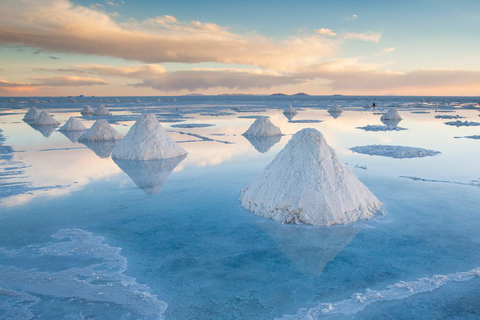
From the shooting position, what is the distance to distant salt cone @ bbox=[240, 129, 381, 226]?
6559 millimetres

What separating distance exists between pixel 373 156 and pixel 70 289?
12381mm

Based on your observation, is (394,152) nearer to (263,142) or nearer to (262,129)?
(263,142)

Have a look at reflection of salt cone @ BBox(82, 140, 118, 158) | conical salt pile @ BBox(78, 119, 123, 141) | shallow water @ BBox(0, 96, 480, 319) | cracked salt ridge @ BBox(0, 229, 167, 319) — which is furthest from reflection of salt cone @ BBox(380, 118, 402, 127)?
cracked salt ridge @ BBox(0, 229, 167, 319)

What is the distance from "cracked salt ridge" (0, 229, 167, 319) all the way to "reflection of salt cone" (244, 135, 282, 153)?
35.0 feet

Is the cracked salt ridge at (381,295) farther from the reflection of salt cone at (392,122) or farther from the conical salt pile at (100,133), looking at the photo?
the reflection of salt cone at (392,122)

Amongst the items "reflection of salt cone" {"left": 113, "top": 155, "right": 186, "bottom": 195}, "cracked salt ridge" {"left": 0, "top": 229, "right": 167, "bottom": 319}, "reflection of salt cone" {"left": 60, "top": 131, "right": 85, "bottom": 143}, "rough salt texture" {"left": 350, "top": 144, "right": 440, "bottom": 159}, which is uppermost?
"rough salt texture" {"left": 350, "top": 144, "right": 440, "bottom": 159}

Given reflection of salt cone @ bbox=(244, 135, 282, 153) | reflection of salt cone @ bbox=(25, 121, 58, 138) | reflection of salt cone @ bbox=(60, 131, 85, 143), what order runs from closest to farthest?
1. reflection of salt cone @ bbox=(244, 135, 282, 153)
2. reflection of salt cone @ bbox=(60, 131, 85, 143)
3. reflection of salt cone @ bbox=(25, 121, 58, 138)

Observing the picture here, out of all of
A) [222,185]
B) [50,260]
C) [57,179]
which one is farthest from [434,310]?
[57,179]

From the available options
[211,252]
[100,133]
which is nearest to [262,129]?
[100,133]

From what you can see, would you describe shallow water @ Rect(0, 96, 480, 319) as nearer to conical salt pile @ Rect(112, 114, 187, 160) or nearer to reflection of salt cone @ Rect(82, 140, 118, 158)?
conical salt pile @ Rect(112, 114, 187, 160)

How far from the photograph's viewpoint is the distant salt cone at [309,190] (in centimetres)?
656

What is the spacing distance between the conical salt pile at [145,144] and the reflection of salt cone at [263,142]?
→ 4.38 meters

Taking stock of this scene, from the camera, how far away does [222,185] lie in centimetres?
940

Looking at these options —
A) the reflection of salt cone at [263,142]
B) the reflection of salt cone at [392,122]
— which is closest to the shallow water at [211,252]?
the reflection of salt cone at [263,142]
